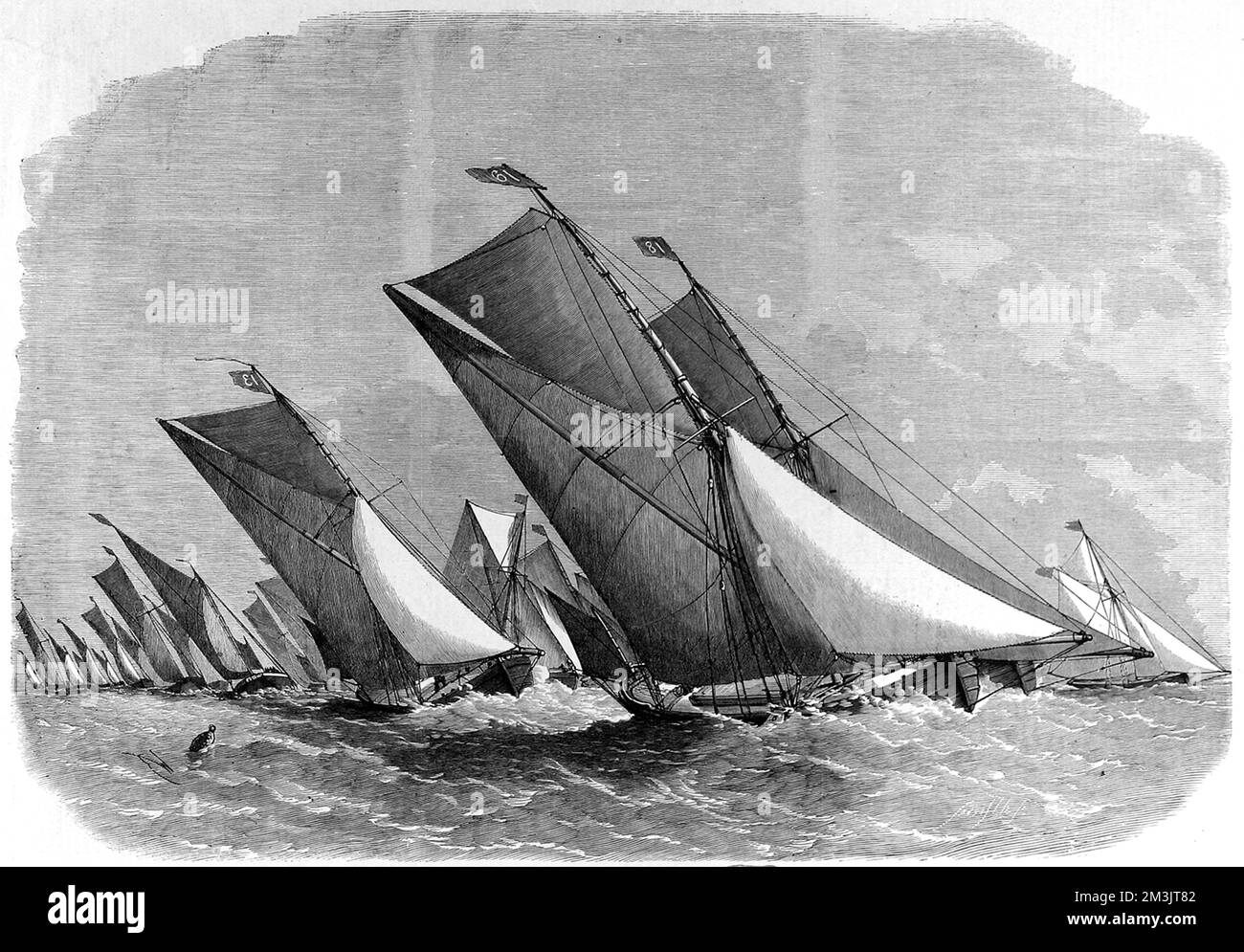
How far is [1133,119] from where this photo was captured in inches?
261

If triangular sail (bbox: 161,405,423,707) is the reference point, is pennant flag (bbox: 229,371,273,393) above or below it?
above

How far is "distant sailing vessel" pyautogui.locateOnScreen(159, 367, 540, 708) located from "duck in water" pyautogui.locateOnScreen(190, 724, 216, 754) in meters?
0.79

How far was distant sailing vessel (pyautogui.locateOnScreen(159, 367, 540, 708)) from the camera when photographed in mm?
6695

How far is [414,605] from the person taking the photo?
6816mm

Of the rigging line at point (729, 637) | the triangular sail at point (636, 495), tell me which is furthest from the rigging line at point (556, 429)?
the rigging line at point (729, 637)

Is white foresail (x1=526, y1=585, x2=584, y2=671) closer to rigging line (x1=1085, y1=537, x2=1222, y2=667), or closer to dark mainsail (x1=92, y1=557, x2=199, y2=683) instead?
dark mainsail (x1=92, y1=557, x2=199, y2=683)

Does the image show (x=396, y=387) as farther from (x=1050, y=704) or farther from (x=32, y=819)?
(x=1050, y=704)

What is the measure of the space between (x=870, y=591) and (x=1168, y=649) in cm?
168

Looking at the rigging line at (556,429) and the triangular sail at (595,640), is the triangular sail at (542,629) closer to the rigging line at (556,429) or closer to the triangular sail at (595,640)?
the triangular sail at (595,640)

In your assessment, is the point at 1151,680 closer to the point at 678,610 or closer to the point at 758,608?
the point at 758,608

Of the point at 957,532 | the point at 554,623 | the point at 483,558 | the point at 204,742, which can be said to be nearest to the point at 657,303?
the point at 483,558

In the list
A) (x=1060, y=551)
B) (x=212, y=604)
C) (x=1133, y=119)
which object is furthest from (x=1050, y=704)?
(x=212, y=604)

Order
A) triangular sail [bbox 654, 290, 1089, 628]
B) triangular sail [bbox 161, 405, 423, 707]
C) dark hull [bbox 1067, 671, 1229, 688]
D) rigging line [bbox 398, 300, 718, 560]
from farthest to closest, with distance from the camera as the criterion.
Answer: triangular sail [bbox 161, 405, 423, 707]
rigging line [bbox 398, 300, 718, 560]
triangular sail [bbox 654, 290, 1089, 628]
dark hull [bbox 1067, 671, 1229, 688]
